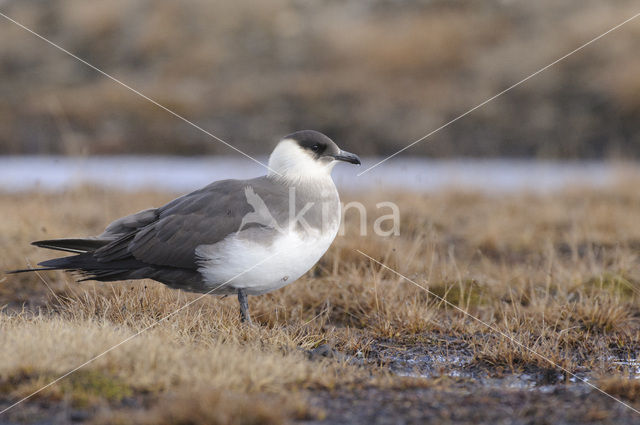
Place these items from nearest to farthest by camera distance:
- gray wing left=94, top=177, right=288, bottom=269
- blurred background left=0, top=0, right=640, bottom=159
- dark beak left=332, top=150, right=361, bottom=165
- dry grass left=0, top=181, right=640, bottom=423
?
1. dry grass left=0, top=181, right=640, bottom=423
2. gray wing left=94, top=177, right=288, bottom=269
3. dark beak left=332, top=150, right=361, bottom=165
4. blurred background left=0, top=0, right=640, bottom=159

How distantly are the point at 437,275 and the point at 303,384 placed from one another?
2.47 m

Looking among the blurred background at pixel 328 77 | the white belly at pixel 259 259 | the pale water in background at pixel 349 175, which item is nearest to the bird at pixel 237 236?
the white belly at pixel 259 259

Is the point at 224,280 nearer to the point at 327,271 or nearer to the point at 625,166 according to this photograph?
the point at 327,271

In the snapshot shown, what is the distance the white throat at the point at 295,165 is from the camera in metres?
4.91

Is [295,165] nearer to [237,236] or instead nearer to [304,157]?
[304,157]

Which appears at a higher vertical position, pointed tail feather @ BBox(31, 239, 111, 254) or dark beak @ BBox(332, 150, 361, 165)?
dark beak @ BBox(332, 150, 361, 165)

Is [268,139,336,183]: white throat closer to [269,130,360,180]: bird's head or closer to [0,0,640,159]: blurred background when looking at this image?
[269,130,360,180]: bird's head

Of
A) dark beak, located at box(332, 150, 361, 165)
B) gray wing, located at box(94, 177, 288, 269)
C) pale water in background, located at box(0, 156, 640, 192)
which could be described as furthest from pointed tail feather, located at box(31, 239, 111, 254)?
pale water in background, located at box(0, 156, 640, 192)

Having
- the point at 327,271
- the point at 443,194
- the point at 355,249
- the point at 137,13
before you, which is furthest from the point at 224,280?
the point at 137,13

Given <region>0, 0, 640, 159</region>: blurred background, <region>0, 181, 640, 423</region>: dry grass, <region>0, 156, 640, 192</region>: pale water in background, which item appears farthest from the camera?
<region>0, 0, 640, 159</region>: blurred background

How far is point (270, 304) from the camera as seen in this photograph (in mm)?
5344

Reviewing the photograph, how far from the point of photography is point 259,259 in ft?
14.5

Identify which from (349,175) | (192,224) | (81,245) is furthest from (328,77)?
(192,224)

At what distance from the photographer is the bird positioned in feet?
14.6
